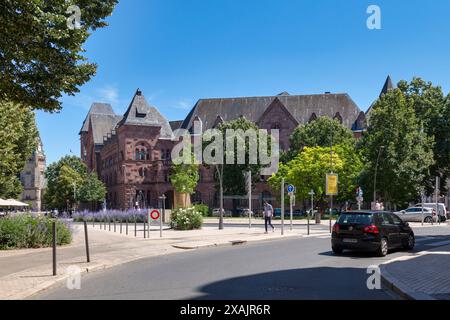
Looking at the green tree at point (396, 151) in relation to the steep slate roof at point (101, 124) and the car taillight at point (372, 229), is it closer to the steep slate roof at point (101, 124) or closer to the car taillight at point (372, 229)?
Answer: the car taillight at point (372, 229)

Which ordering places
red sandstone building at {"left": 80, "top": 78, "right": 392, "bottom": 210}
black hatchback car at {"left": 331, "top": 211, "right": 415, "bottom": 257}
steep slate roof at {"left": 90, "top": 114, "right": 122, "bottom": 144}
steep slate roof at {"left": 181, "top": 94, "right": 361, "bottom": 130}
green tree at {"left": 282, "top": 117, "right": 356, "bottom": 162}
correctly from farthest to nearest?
1. steep slate roof at {"left": 90, "top": 114, "right": 122, "bottom": 144}
2. steep slate roof at {"left": 181, "top": 94, "right": 361, "bottom": 130}
3. red sandstone building at {"left": 80, "top": 78, "right": 392, "bottom": 210}
4. green tree at {"left": 282, "top": 117, "right": 356, "bottom": 162}
5. black hatchback car at {"left": 331, "top": 211, "right": 415, "bottom": 257}

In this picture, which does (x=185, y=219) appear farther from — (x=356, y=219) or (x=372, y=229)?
(x=372, y=229)

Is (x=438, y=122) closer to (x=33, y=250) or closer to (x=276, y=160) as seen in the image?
(x=276, y=160)

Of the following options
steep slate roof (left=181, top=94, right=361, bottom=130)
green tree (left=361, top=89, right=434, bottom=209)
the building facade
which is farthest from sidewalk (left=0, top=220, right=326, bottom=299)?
steep slate roof (left=181, top=94, right=361, bottom=130)

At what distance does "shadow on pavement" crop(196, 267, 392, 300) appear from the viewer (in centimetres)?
900

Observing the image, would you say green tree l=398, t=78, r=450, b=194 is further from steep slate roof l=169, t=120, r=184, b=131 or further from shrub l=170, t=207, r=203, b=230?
steep slate roof l=169, t=120, r=184, b=131

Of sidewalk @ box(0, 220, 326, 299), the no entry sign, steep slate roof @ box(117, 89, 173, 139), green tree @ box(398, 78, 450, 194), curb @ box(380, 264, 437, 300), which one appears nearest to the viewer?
curb @ box(380, 264, 437, 300)

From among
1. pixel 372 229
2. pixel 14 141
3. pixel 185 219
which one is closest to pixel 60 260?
pixel 372 229

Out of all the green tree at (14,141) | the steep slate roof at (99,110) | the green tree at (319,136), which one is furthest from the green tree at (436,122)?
the steep slate roof at (99,110)

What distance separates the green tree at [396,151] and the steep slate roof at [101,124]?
6689cm

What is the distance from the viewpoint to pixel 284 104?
97.4 metres

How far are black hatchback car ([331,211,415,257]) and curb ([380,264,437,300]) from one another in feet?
14.8

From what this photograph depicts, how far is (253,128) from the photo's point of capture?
76562mm
